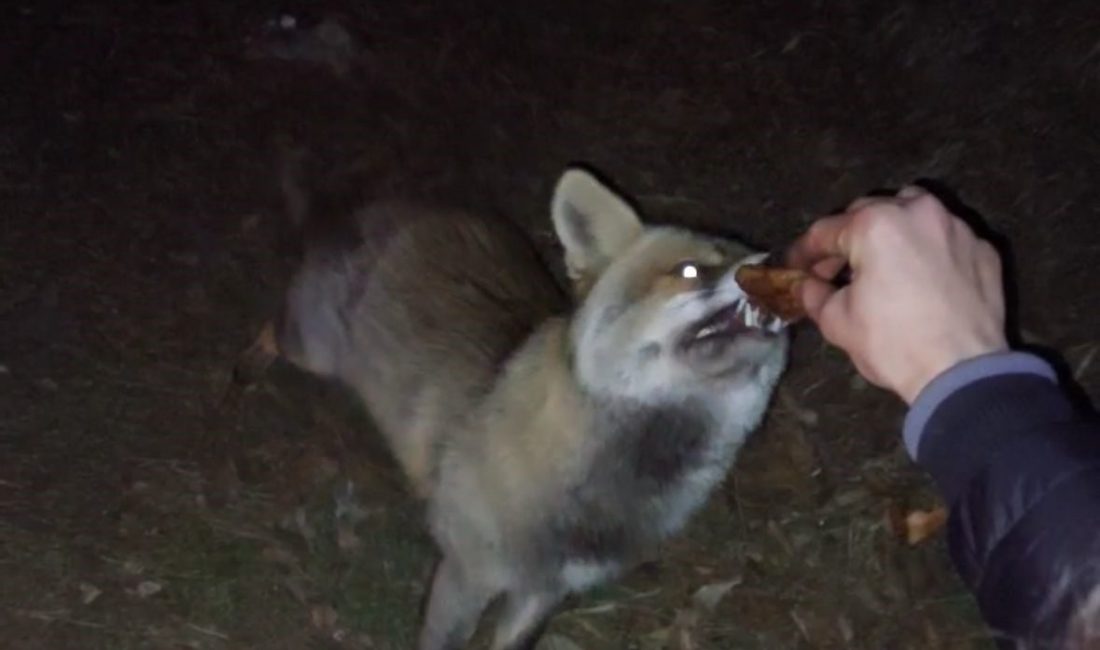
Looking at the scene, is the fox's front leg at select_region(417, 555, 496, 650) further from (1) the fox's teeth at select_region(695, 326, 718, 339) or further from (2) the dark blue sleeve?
(2) the dark blue sleeve

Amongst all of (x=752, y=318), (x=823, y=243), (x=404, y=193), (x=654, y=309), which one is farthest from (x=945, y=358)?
(x=404, y=193)

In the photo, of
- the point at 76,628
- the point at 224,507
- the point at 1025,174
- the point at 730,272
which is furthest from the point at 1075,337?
the point at 76,628

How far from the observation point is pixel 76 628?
13.7 feet

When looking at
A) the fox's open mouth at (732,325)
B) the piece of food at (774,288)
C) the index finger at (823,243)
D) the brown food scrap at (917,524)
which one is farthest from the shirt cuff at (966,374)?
the brown food scrap at (917,524)

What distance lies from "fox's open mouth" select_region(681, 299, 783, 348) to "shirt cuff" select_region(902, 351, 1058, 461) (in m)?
1.06

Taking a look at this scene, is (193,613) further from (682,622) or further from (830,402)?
(830,402)

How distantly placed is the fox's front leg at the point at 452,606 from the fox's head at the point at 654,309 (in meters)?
0.80

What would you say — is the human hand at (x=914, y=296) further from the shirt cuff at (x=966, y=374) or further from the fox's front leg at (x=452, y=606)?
the fox's front leg at (x=452, y=606)

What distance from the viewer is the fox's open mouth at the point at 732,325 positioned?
3082mm

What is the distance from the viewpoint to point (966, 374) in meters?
1.98

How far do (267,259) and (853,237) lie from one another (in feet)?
11.5

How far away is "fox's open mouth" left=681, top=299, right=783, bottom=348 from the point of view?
308 centimetres

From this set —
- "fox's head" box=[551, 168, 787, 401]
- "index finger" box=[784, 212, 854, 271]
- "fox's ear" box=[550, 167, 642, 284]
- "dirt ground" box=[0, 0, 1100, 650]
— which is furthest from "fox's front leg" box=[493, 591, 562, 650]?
"index finger" box=[784, 212, 854, 271]

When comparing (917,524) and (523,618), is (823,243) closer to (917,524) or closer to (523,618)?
(523,618)
